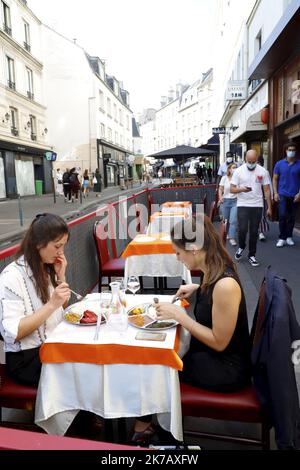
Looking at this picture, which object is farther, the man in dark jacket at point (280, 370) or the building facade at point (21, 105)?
the building facade at point (21, 105)

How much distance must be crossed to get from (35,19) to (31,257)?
108 feet

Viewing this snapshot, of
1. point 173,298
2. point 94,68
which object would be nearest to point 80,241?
point 173,298

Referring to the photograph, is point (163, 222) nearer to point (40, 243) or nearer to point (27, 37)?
point (40, 243)

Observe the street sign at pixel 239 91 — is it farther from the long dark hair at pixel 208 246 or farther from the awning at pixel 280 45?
the long dark hair at pixel 208 246

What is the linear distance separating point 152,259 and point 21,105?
25.1m

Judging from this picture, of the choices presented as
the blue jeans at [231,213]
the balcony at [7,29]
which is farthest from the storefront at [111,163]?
the blue jeans at [231,213]

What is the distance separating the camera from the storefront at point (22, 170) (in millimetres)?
23391

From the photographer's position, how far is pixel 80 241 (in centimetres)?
514

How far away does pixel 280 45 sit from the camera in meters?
8.37

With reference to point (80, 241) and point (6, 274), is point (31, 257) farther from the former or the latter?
point (80, 241)

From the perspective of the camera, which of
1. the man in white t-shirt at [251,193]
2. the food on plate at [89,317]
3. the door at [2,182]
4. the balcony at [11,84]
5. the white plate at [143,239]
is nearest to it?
the food on plate at [89,317]

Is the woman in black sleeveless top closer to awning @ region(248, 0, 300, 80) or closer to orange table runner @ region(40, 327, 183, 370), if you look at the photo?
orange table runner @ region(40, 327, 183, 370)

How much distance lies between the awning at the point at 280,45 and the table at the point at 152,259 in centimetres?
456

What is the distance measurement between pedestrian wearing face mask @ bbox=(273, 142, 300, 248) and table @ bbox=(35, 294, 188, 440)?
6.24m
